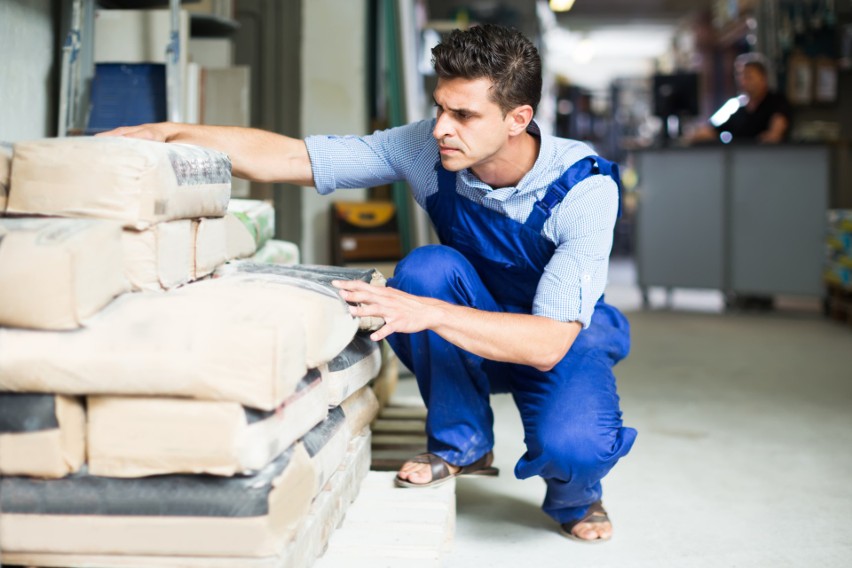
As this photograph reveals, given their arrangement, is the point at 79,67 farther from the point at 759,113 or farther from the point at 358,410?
the point at 759,113

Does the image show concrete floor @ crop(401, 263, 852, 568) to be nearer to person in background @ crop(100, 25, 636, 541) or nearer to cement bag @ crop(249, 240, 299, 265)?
person in background @ crop(100, 25, 636, 541)

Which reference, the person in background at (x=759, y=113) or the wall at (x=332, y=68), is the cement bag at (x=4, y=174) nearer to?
the wall at (x=332, y=68)

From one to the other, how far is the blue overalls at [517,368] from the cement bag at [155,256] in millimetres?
683

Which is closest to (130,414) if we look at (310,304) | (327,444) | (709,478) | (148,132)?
(310,304)

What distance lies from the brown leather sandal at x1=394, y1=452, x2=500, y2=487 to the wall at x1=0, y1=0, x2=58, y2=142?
65.2 inches

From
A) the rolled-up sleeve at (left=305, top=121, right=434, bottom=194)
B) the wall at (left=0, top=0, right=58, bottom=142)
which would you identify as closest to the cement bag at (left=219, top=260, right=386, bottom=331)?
the rolled-up sleeve at (left=305, top=121, right=434, bottom=194)

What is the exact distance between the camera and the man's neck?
2137 mm

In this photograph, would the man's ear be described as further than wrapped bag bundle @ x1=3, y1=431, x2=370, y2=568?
Yes

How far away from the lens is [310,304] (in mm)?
1553

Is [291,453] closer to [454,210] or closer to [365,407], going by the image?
[365,407]

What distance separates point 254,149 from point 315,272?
1.20 feet

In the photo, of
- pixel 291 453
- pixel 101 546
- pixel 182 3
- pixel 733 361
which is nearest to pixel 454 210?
pixel 291 453

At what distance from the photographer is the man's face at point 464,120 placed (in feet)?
6.64

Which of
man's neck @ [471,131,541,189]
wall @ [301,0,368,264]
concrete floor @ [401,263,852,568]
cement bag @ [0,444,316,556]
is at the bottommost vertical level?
concrete floor @ [401,263,852,568]
